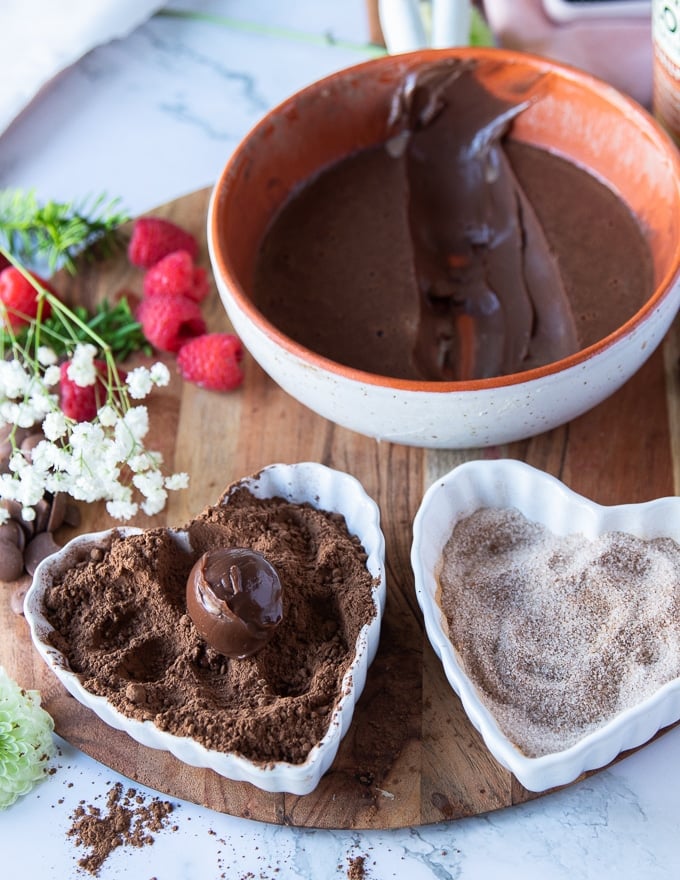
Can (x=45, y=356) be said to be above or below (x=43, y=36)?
below

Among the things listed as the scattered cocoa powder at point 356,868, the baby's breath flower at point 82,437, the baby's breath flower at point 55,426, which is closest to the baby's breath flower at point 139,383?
the baby's breath flower at point 82,437

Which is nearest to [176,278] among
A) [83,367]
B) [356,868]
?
[83,367]

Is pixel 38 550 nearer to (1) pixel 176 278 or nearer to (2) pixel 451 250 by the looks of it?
(1) pixel 176 278

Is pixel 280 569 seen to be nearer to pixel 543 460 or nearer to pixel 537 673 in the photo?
pixel 537 673

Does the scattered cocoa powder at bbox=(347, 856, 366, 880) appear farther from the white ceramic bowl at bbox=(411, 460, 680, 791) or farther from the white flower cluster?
the white flower cluster

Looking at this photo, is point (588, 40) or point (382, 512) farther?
point (588, 40)

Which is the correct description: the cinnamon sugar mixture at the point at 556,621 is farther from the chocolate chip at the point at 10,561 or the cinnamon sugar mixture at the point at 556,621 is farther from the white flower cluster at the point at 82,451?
the chocolate chip at the point at 10,561

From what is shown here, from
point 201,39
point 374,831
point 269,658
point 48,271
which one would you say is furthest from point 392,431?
point 201,39
